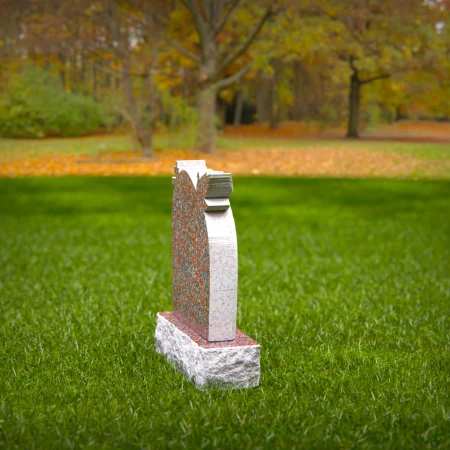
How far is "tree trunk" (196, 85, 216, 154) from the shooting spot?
21578 millimetres

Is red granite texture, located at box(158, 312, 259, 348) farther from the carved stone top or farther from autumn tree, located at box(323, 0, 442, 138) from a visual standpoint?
autumn tree, located at box(323, 0, 442, 138)

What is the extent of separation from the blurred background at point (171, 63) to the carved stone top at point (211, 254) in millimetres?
14484

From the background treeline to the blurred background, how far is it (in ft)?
0.14

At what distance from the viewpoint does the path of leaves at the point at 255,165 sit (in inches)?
745

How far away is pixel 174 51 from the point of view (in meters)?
22.8

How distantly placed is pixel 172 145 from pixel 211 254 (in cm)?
2006

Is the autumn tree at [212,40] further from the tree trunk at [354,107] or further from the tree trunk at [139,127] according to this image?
the tree trunk at [354,107]

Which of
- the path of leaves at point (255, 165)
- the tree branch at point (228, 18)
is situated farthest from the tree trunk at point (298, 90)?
the tree branch at point (228, 18)

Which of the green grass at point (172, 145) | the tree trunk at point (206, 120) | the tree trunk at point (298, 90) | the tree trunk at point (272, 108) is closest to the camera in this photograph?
the green grass at point (172, 145)

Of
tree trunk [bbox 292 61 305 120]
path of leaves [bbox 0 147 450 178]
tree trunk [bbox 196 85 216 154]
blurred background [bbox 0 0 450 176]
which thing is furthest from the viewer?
tree trunk [bbox 292 61 305 120]

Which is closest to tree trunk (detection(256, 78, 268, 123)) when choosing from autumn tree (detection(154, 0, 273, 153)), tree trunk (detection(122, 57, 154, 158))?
autumn tree (detection(154, 0, 273, 153))

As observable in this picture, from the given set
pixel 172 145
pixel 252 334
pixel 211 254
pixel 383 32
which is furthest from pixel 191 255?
pixel 383 32

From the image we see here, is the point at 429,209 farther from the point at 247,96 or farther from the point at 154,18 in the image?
the point at 247,96

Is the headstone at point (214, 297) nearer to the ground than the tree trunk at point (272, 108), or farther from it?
nearer to the ground
